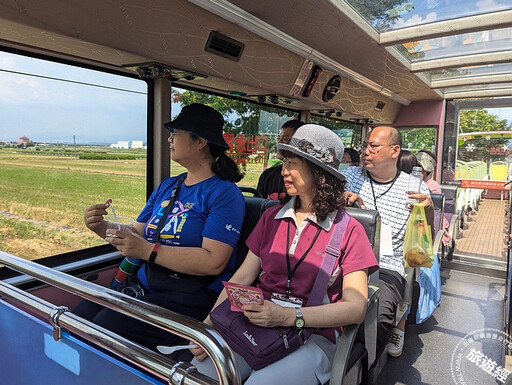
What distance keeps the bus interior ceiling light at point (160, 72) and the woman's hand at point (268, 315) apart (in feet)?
6.27

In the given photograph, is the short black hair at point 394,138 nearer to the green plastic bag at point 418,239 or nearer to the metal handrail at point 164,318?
the green plastic bag at point 418,239

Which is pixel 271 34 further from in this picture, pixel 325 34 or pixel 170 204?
pixel 170 204

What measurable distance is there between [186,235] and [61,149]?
1217 millimetres

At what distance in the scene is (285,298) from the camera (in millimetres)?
1621

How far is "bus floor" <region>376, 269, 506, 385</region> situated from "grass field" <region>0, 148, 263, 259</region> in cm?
239

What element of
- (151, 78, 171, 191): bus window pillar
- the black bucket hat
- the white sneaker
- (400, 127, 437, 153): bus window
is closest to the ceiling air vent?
(151, 78, 171, 191): bus window pillar

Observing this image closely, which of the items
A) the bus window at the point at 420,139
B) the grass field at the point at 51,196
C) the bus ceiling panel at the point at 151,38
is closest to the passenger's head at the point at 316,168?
the bus ceiling panel at the point at 151,38

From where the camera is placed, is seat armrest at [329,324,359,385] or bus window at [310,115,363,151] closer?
seat armrest at [329,324,359,385]

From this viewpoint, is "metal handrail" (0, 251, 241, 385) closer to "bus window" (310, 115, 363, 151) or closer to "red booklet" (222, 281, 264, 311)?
"red booklet" (222, 281, 264, 311)

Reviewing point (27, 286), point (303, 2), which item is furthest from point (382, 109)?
point (27, 286)

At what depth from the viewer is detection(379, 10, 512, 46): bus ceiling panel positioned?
2918 millimetres

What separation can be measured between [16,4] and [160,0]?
31.6 inches

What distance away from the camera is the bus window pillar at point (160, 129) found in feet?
9.66

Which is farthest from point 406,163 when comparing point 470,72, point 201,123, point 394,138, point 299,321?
point 299,321
